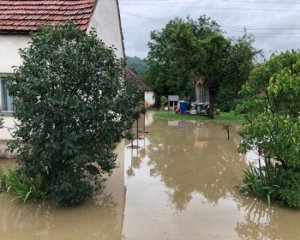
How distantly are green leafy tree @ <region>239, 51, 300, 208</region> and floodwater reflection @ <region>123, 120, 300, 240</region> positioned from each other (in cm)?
52

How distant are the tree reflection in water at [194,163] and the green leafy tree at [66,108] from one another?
2.43m

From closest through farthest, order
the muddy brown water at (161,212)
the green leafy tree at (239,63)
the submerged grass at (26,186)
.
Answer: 1. the muddy brown water at (161,212)
2. the submerged grass at (26,186)
3. the green leafy tree at (239,63)

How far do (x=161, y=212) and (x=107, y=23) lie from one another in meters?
10.4

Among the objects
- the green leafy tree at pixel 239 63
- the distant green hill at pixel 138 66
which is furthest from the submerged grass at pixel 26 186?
the green leafy tree at pixel 239 63

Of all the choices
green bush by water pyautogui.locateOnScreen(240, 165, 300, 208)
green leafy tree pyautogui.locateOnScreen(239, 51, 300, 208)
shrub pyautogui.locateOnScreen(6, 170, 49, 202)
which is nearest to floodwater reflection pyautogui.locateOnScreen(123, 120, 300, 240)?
green bush by water pyautogui.locateOnScreen(240, 165, 300, 208)

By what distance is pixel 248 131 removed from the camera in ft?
27.7

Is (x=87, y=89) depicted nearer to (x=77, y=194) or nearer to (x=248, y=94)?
(x=77, y=194)

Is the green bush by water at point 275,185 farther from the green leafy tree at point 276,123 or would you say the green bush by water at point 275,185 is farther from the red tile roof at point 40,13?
the red tile roof at point 40,13

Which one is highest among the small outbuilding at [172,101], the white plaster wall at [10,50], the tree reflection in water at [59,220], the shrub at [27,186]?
the white plaster wall at [10,50]

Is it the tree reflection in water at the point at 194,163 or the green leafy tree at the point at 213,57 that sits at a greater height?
the green leafy tree at the point at 213,57

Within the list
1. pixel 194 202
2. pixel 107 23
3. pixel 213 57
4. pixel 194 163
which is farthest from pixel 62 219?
pixel 213 57

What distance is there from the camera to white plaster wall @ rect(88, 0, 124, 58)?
14055 mm

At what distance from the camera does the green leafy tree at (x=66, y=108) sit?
7.69 meters

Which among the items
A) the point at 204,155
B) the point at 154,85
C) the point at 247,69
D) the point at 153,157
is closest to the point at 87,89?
the point at 153,157
